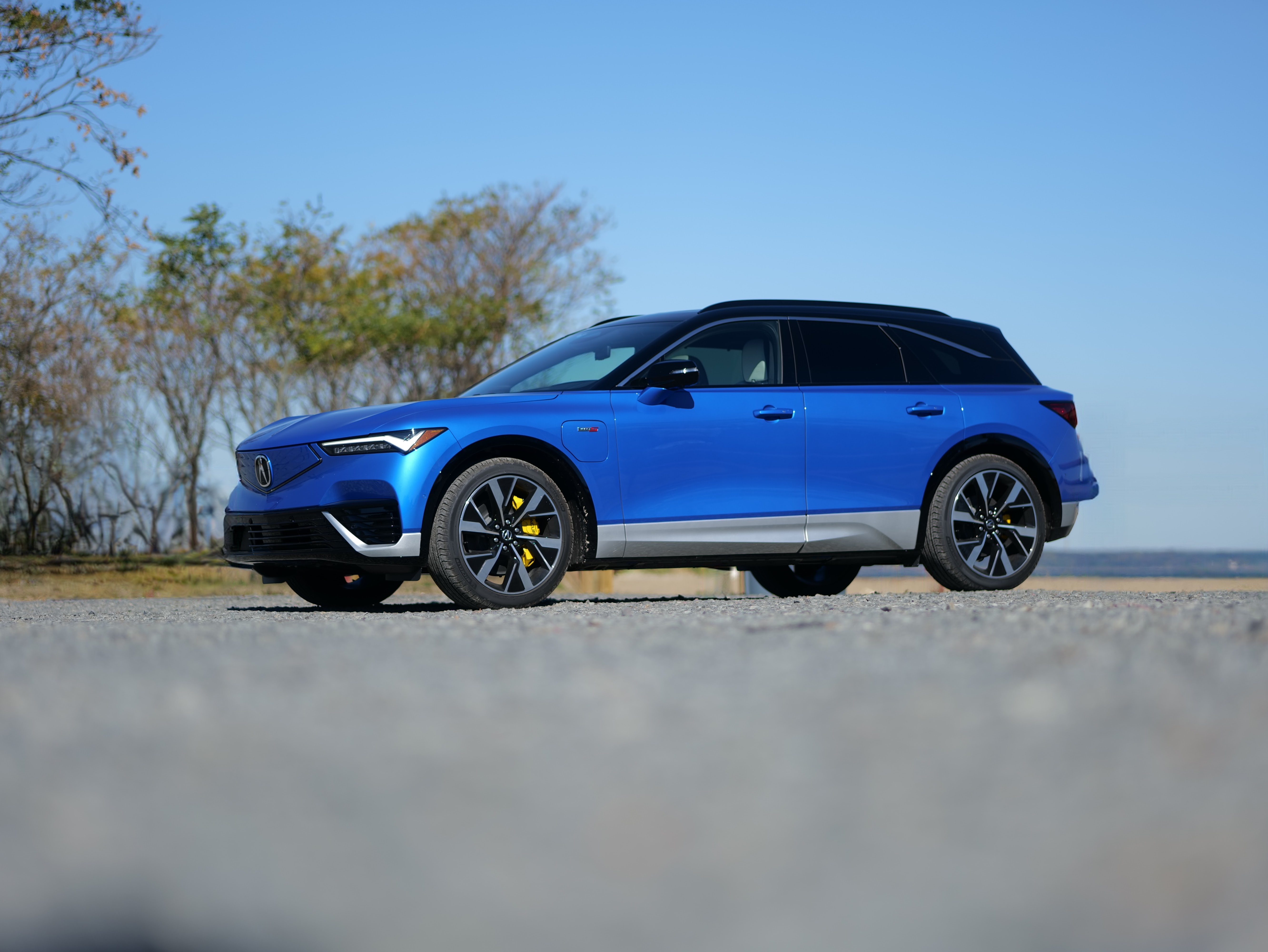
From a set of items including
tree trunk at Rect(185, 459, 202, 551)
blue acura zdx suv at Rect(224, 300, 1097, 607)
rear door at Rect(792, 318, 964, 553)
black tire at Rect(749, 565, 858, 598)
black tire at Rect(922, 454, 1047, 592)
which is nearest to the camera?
blue acura zdx suv at Rect(224, 300, 1097, 607)

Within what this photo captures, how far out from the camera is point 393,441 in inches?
271

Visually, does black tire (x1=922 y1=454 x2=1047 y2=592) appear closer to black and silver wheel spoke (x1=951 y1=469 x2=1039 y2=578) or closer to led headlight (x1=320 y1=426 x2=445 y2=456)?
black and silver wheel spoke (x1=951 y1=469 x2=1039 y2=578)

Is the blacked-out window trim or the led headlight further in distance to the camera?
the blacked-out window trim

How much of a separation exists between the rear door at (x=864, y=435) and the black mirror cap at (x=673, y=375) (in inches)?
32.7

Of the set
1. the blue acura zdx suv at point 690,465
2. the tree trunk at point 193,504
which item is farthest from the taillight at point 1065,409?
the tree trunk at point 193,504

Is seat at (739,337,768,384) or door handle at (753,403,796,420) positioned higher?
seat at (739,337,768,384)

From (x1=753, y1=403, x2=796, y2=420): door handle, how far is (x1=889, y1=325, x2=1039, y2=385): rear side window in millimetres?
1183

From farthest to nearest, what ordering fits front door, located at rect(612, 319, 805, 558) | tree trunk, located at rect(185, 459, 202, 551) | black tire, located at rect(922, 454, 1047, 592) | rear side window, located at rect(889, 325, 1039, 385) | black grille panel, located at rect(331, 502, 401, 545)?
tree trunk, located at rect(185, 459, 202, 551) → rear side window, located at rect(889, 325, 1039, 385) → black tire, located at rect(922, 454, 1047, 592) → front door, located at rect(612, 319, 805, 558) → black grille panel, located at rect(331, 502, 401, 545)

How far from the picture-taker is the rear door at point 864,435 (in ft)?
25.9

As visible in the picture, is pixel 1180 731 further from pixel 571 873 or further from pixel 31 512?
pixel 31 512

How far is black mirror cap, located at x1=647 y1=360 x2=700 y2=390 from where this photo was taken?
7.43m

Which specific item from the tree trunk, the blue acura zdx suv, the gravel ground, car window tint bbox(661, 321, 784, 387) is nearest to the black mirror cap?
the blue acura zdx suv

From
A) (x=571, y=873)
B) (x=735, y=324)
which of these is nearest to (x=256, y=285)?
(x=735, y=324)

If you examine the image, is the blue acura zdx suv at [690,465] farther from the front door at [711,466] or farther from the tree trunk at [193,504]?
the tree trunk at [193,504]
